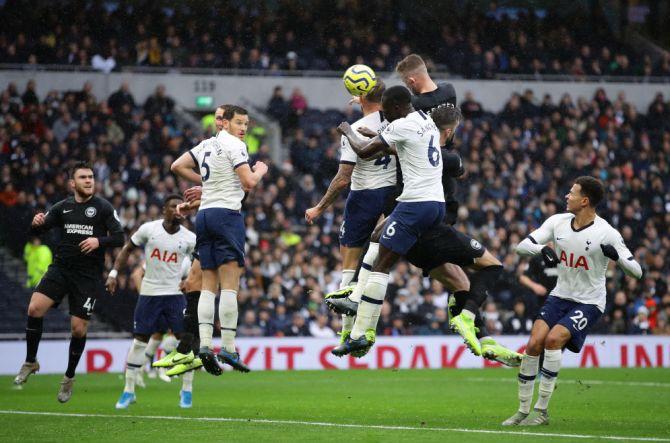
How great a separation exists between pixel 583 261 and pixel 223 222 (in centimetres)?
379

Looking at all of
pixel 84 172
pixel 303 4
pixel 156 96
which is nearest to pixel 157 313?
pixel 84 172

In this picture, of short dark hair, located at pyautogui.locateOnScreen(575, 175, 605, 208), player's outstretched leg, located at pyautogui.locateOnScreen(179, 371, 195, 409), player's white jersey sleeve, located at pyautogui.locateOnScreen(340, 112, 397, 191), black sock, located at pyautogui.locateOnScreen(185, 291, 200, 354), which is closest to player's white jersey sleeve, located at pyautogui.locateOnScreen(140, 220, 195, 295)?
player's outstretched leg, located at pyautogui.locateOnScreen(179, 371, 195, 409)

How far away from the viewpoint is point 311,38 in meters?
33.0

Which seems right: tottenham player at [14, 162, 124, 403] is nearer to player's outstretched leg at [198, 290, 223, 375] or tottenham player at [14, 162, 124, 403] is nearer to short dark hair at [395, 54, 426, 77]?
player's outstretched leg at [198, 290, 223, 375]

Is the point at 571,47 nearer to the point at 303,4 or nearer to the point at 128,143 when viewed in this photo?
the point at 303,4

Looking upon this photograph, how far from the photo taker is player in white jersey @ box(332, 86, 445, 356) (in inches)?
447

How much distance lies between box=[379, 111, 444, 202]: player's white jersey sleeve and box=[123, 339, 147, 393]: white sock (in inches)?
211

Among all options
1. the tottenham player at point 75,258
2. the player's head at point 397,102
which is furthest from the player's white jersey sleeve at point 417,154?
the tottenham player at point 75,258

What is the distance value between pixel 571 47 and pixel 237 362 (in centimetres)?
2606

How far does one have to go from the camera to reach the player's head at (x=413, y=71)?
12.3 m

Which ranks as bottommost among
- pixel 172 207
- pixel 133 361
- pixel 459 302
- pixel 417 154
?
pixel 133 361

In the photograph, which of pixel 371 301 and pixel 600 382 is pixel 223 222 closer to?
pixel 371 301

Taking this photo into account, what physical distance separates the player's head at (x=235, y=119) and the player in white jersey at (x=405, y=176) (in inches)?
46.4

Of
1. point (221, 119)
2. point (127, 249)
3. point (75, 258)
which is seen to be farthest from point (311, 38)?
point (221, 119)
